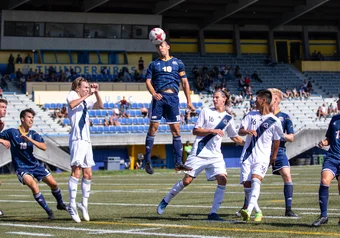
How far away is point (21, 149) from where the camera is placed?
1269 centimetres

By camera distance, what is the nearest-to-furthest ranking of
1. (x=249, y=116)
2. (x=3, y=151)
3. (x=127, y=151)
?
(x=249, y=116) < (x=3, y=151) < (x=127, y=151)

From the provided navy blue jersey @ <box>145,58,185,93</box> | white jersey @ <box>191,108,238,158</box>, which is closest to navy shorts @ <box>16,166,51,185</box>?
navy blue jersey @ <box>145,58,185,93</box>

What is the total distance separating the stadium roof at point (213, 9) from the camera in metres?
49.7

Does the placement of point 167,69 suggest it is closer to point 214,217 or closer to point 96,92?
point 96,92

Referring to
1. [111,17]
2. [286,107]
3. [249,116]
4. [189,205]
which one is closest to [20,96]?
[111,17]

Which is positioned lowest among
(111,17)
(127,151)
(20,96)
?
(127,151)

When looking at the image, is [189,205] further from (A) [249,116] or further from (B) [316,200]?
(A) [249,116]

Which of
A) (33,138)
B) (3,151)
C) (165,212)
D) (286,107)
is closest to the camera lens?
(33,138)

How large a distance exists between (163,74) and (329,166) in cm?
347

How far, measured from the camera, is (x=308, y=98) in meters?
A: 50.7

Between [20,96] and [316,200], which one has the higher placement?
[20,96]

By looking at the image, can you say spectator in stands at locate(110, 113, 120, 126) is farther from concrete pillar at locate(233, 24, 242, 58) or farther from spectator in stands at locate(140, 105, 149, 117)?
concrete pillar at locate(233, 24, 242, 58)

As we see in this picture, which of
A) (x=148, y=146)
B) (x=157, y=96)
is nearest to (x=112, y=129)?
(x=148, y=146)

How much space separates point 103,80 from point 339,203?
3471 cm
